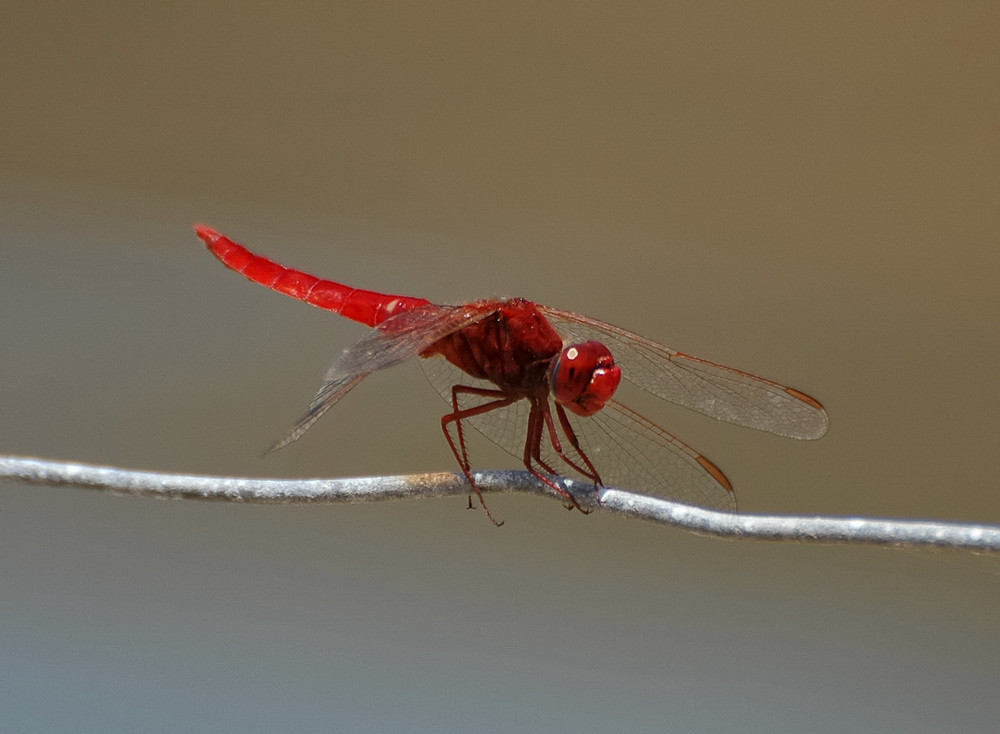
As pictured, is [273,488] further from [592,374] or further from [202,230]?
[202,230]

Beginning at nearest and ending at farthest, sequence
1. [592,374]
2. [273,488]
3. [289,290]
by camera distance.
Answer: [273,488] < [592,374] < [289,290]

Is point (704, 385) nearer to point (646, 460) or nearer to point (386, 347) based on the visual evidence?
point (646, 460)

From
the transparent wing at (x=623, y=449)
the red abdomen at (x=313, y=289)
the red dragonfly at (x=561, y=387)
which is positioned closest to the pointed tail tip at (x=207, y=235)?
the red abdomen at (x=313, y=289)

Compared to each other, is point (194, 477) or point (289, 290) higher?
point (289, 290)

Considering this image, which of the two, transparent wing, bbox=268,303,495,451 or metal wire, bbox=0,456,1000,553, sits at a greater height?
transparent wing, bbox=268,303,495,451

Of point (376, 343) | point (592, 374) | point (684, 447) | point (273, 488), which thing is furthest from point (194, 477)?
point (684, 447)

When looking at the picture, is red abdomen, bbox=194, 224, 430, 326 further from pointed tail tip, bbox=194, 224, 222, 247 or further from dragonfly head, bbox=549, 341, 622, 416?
dragonfly head, bbox=549, 341, 622, 416

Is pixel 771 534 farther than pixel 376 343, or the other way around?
pixel 376 343

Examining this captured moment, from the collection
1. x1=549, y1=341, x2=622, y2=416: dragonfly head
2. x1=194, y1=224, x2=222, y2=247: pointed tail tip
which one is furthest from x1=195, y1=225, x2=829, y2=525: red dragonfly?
x1=194, y1=224, x2=222, y2=247: pointed tail tip
